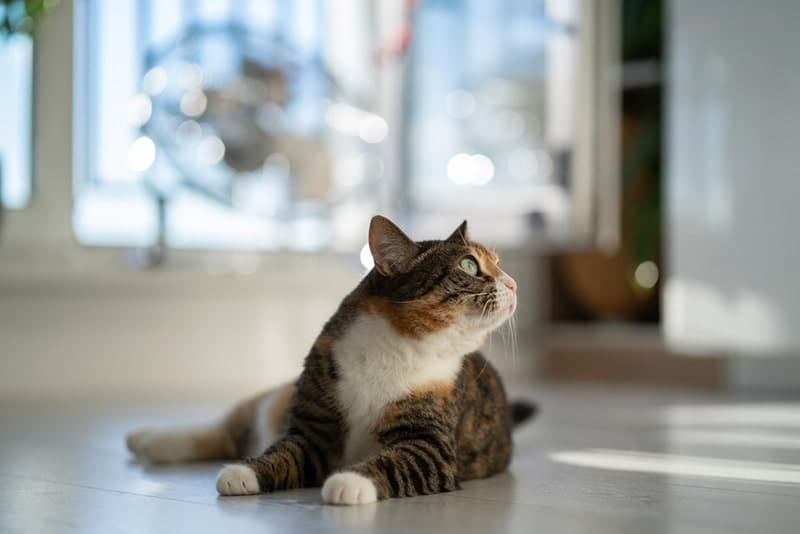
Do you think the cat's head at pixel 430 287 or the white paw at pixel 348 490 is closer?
the white paw at pixel 348 490

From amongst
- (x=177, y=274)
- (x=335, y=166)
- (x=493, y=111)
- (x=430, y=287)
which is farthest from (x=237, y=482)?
(x=493, y=111)

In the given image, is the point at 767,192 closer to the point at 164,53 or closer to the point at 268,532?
the point at 164,53

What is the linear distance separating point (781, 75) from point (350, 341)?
2.58 meters

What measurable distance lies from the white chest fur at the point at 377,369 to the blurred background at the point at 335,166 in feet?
6.74

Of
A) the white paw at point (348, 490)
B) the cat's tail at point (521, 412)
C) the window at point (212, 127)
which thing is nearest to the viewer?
the white paw at point (348, 490)

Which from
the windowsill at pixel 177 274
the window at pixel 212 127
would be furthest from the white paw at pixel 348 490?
the window at pixel 212 127

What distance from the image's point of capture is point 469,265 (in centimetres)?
164

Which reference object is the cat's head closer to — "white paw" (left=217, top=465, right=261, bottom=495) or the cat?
the cat

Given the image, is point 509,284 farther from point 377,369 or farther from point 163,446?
point 163,446

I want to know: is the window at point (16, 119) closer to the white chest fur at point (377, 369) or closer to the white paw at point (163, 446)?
the white paw at point (163, 446)

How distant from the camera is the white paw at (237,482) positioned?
151cm

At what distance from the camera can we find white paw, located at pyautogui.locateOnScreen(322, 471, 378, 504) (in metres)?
1.41

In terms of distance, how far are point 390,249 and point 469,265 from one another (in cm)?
14

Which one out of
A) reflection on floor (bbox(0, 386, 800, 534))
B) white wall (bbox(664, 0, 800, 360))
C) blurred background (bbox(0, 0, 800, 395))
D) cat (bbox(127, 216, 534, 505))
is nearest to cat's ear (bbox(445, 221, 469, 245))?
cat (bbox(127, 216, 534, 505))
